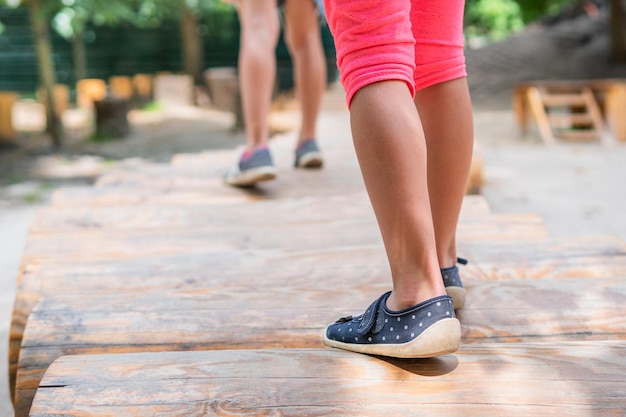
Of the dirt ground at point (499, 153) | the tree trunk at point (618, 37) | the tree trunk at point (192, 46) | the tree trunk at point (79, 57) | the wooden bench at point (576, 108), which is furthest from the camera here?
the tree trunk at point (192, 46)

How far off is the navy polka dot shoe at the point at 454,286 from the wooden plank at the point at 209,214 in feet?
2.73

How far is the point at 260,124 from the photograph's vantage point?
2.72m

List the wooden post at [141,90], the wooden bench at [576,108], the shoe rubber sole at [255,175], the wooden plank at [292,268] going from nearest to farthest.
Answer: the wooden plank at [292,268], the shoe rubber sole at [255,175], the wooden bench at [576,108], the wooden post at [141,90]

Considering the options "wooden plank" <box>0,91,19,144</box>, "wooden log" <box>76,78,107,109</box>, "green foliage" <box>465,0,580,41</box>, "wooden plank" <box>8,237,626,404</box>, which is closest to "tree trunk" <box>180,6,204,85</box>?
"wooden log" <box>76,78,107,109</box>

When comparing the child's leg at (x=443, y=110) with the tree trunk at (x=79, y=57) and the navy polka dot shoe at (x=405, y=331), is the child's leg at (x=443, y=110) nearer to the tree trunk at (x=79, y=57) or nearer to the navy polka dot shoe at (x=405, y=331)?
the navy polka dot shoe at (x=405, y=331)

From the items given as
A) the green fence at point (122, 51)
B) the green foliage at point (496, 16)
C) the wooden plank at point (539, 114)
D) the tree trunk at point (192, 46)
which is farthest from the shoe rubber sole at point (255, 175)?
the green foliage at point (496, 16)

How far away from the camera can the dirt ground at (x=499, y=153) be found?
163 inches

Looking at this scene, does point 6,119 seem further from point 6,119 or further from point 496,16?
point 496,16

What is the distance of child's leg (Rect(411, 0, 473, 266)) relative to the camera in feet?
4.53

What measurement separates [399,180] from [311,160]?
203 cm

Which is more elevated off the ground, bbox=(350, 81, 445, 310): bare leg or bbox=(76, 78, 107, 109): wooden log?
bbox=(350, 81, 445, 310): bare leg

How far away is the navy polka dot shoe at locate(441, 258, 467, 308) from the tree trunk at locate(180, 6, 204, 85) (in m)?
13.8

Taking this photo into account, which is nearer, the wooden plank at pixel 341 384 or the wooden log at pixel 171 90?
the wooden plank at pixel 341 384

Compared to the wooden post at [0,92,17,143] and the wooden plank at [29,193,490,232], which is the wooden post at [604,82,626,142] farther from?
the wooden post at [0,92,17,143]
